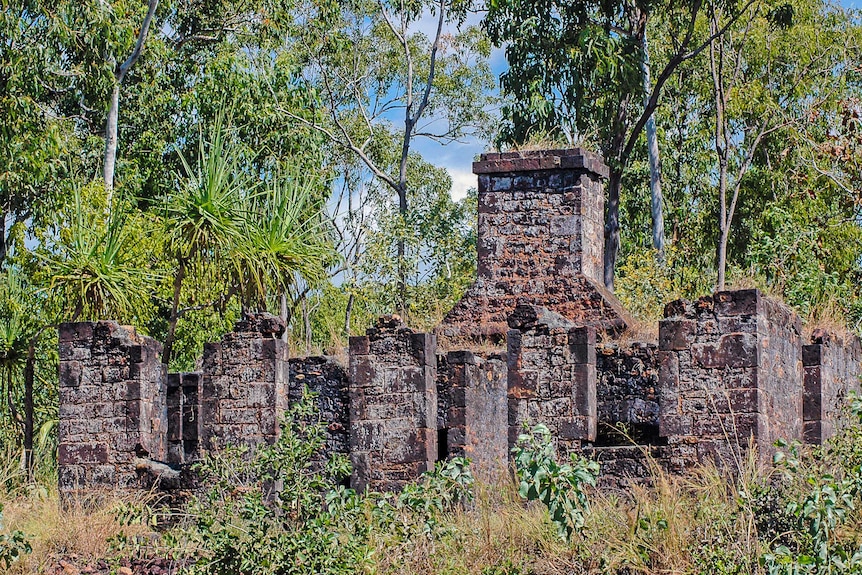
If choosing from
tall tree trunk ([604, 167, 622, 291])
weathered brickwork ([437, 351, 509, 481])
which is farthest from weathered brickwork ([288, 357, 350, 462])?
tall tree trunk ([604, 167, 622, 291])

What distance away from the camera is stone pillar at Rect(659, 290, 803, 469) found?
1333 centimetres

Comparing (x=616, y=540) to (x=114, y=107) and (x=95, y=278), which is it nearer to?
(x=95, y=278)

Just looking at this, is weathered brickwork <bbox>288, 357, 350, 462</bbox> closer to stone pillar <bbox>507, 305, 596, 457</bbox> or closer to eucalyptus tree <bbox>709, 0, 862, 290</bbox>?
stone pillar <bbox>507, 305, 596, 457</bbox>

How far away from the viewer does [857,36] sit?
3366 cm

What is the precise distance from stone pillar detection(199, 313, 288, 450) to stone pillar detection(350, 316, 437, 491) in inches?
33.2

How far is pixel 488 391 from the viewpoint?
15.2 meters

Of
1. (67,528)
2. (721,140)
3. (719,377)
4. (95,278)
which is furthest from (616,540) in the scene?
(721,140)

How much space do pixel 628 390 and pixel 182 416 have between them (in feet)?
17.2

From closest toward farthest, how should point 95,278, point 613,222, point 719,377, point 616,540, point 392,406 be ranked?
point 616,540, point 719,377, point 392,406, point 95,278, point 613,222

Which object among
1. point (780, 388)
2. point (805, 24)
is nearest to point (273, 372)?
point (780, 388)

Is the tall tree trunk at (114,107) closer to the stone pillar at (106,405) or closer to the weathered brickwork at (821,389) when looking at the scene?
the stone pillar at (106,405)

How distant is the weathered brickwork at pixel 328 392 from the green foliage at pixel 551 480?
4.63 m

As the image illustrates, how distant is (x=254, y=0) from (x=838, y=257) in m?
13.4

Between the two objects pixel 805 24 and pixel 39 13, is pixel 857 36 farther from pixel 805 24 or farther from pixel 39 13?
pixel 39 13
